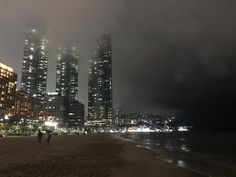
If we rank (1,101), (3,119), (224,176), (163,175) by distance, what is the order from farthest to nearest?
1. (1,101)
2. (3,119)
3. (224,176)
4. (163,175)

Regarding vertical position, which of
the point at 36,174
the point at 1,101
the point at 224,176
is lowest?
the point at 224,176

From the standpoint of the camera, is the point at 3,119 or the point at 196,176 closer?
the point at 196,176

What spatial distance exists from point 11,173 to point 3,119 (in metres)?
182

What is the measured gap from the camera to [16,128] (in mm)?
142125

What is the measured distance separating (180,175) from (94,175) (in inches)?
329

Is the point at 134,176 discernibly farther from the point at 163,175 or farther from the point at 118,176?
the point at 163,175

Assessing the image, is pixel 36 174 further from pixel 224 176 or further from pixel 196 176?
pixel 224 176

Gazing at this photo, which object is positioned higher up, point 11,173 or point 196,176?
point 11,173

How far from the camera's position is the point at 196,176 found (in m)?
22.9

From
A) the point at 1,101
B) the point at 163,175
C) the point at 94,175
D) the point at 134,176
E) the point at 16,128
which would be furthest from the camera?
the point at 1,101

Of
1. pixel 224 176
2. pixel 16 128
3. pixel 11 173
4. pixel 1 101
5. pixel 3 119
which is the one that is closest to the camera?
pixel 11 173

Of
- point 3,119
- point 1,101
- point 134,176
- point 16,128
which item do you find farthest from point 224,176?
point 1,101

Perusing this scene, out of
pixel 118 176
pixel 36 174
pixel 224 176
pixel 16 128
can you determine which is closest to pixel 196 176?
pixel 224 176

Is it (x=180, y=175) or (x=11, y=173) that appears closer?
(x=11, y=173)
